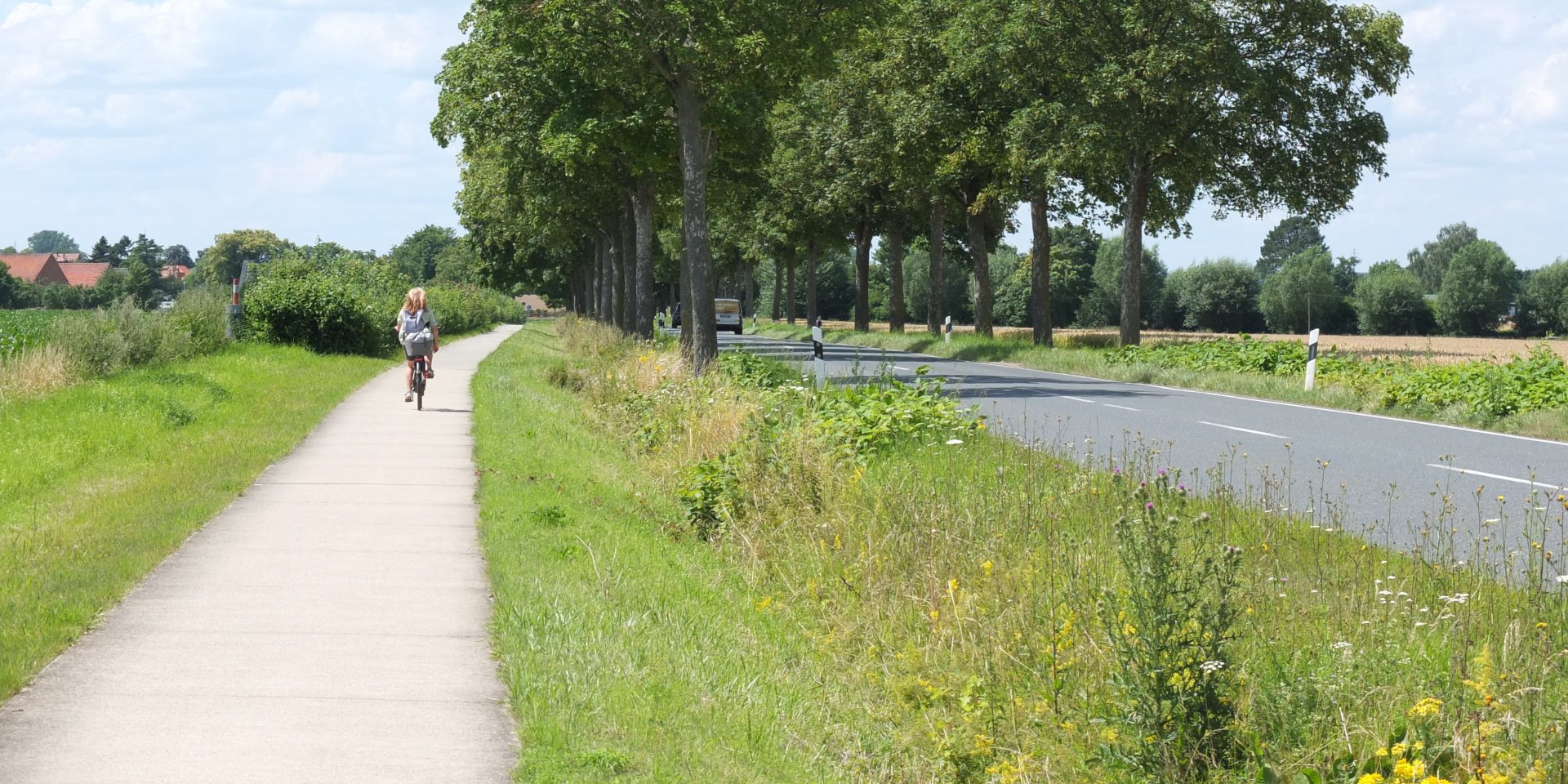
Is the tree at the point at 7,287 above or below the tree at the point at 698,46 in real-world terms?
below

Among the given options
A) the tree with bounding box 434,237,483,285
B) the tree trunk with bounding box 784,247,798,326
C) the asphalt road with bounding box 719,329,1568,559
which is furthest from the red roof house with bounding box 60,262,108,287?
the asphalt road with bounding box 719,329,1568,559

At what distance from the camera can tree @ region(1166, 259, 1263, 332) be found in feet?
315

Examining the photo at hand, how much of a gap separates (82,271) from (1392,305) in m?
155

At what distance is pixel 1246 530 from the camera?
8820 mm

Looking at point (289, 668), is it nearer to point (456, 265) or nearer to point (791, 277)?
point (791, 277)

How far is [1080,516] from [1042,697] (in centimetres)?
312

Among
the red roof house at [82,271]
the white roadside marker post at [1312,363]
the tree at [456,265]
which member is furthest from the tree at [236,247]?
the white roadside marker post at [1312,363]

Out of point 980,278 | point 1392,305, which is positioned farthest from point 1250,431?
point 1392,305

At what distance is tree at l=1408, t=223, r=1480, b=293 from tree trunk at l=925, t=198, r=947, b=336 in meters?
117

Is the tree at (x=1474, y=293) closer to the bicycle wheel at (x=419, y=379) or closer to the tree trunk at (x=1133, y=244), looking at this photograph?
the tree trunk at (x=1133, y=244)

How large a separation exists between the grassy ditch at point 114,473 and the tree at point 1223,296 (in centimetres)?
7846

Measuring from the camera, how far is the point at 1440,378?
21.6 metres

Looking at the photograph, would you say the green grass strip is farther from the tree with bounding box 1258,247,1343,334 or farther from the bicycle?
the tree with bounding box 1258,247,1343,334

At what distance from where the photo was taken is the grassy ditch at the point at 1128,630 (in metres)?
5.18
